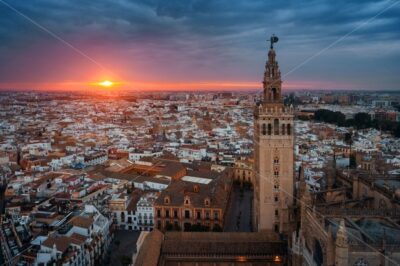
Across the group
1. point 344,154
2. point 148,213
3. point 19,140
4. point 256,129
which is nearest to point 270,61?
point 256,129

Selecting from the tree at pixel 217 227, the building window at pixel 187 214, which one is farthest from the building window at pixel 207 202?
the tree at pixel 217 227

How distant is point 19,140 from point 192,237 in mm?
47614

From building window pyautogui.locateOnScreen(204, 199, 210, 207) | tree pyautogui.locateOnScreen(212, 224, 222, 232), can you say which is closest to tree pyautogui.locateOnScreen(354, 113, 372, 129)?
building window pyautogui.locateOnScreen(204, 199, 210, 207)

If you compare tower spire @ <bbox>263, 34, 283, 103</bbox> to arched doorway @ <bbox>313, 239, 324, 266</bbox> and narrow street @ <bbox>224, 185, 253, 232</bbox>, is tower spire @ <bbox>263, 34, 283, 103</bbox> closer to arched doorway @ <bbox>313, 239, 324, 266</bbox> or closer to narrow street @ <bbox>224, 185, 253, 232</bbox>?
arched doorway @ <bbox>313, 239, 324, 266</bbox>

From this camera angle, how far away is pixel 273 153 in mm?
20031

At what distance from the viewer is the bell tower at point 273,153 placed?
19.5 m

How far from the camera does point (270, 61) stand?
19688 millimetres

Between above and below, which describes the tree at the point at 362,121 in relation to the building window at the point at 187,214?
above

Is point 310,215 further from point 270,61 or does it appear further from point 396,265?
point 270,61

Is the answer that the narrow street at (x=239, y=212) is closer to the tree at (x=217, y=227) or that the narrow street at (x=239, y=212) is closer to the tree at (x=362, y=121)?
the tree at (x=217, y=227)

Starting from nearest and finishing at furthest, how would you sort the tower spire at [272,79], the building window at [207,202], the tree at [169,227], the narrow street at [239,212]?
the tower spire at [272,79] < the tree at [169,227] < the building window at [207,202] < the narrow street at [239,212]

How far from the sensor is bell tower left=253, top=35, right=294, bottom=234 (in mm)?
19516

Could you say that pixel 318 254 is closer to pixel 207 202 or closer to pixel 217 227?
pixel 217 227

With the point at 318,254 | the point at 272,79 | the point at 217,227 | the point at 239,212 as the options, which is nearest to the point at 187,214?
the point at 217,227
